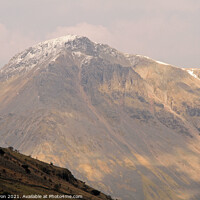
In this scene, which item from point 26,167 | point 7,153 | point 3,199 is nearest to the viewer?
point 3,199

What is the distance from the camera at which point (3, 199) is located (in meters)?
71.9

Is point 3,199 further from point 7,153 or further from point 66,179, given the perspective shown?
point 66,179

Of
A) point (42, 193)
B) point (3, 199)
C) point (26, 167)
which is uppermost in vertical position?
point (26, 167)

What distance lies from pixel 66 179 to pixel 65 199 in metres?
49.3

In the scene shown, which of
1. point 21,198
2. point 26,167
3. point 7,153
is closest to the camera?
point 21,198

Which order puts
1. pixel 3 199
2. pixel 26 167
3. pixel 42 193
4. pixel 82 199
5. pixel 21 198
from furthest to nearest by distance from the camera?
1. pixel 26 167
2. pixel 82 199
3. pixel 42 193
4. pixel 21 198
5. pixel 3 199

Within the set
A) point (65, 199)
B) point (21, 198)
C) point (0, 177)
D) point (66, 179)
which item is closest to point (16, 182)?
point (0, 177)

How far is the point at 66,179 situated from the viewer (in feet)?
477

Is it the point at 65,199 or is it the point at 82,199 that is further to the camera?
the point at 82,199

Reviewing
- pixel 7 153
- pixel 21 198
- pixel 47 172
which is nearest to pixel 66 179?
pixel 47 172

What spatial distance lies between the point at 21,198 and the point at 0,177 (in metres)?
18.3

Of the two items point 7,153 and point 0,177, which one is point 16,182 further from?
point 7,153

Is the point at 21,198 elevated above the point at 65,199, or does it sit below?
below

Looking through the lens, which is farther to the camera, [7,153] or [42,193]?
[7,153]
